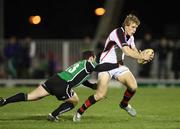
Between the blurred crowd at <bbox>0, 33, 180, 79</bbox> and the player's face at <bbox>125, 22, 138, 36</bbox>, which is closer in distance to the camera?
the player's face at <bbox>125, 22, 138, 36</bbox>

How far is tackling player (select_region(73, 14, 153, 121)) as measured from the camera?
15148 mm

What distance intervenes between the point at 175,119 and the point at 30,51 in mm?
15950

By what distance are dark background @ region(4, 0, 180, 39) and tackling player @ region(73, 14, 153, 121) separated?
26037mm

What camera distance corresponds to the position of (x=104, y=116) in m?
16.6

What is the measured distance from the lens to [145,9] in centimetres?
4266

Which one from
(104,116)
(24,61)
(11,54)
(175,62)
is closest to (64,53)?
(24,61)

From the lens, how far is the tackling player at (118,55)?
15.1 m

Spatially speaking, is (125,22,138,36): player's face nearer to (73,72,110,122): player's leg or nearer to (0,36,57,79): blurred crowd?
(73,72,110,122): player's leg

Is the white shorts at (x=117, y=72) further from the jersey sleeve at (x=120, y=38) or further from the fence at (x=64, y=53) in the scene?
the fence at (x=64, y=53)

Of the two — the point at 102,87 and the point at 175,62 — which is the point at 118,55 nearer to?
the point at 102,87

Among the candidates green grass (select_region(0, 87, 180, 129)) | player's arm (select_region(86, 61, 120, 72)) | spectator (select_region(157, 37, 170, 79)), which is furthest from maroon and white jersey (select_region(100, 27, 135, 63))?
spectator (select_region(157, 37, 170, 79))

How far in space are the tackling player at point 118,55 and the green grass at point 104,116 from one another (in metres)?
0.52

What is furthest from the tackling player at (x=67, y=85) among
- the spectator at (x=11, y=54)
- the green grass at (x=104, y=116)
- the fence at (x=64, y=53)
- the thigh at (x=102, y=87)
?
the fence at (x=64, y=53)

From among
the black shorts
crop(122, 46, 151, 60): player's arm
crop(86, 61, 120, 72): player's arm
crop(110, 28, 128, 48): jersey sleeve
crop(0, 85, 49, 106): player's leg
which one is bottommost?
crop(0, 85, 49, 106): player's leg
